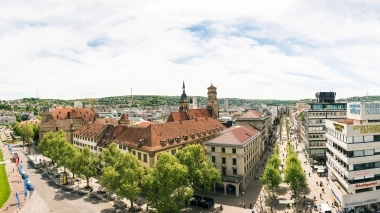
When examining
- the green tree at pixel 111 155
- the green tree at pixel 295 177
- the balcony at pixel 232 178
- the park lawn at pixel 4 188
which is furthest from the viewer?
the green tree at pixel 111 155

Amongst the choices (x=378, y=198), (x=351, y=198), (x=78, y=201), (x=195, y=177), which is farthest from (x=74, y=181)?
(x=378, y=198)

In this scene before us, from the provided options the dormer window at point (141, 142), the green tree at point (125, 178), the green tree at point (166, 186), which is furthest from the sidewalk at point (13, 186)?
the green tree at point (166, 186)

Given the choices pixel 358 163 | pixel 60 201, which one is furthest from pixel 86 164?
pixel 358 163

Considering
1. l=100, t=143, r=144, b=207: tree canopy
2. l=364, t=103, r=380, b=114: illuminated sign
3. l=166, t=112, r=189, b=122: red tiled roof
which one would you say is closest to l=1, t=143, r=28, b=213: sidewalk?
l=100, t=143, r=144, b=207: tree canopy

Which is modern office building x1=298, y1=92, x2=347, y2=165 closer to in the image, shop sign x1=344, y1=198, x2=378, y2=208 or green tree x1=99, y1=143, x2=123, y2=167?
shop sign x1=344, y1=198, x2=378, y2=208

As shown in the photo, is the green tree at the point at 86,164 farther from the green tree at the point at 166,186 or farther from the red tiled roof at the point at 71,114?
the red tiled roof at the point at 71,114

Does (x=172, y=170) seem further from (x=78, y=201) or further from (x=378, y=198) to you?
(x=378, y=198)
